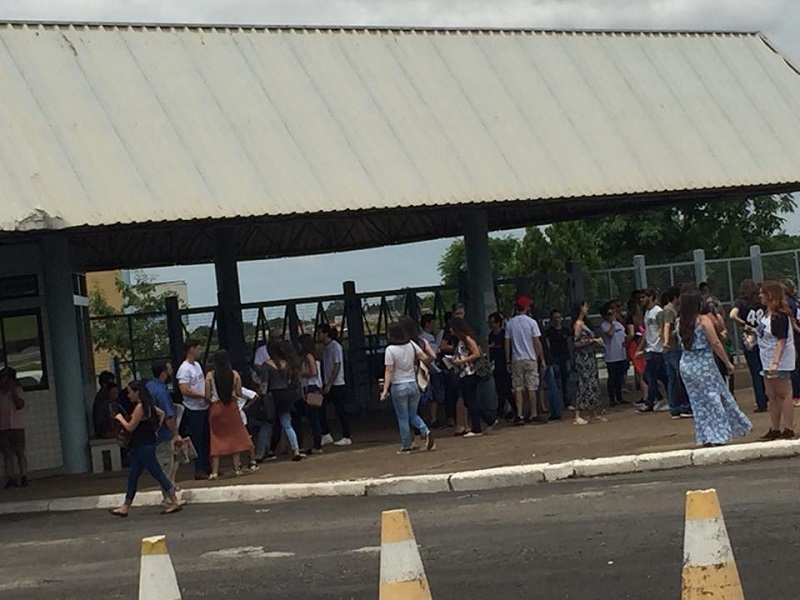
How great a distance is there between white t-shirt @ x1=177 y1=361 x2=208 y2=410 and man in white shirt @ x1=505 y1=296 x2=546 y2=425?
15.4 feet

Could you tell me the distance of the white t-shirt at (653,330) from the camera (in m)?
19.6

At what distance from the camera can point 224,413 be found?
17.4 meters

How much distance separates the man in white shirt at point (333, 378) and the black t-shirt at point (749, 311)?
5.49 meters

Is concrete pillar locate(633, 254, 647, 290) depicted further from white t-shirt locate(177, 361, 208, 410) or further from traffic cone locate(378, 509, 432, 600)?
traffic cone locate(378, 509, 432, 600)

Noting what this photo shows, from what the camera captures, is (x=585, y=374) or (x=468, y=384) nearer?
(x=468, y=384)

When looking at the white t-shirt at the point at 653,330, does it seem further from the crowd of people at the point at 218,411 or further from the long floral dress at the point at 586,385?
the crowd of people at the point at 218,411

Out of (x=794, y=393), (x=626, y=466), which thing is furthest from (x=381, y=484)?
(x=794, y=393)

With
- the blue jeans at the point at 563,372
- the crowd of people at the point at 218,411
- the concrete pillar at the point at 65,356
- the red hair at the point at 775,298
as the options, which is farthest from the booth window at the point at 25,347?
the red hair at the point at 775,298

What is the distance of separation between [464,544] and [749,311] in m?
8.38

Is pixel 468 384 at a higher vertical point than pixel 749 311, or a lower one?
lower

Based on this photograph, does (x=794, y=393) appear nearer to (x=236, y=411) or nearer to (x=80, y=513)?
(x=236, y=411)

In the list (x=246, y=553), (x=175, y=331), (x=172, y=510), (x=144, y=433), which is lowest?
(x=172, y=510)

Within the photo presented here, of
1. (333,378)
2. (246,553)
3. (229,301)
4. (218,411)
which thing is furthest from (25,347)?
(246,553)

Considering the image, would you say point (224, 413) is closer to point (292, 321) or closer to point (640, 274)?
point (292, 321)
